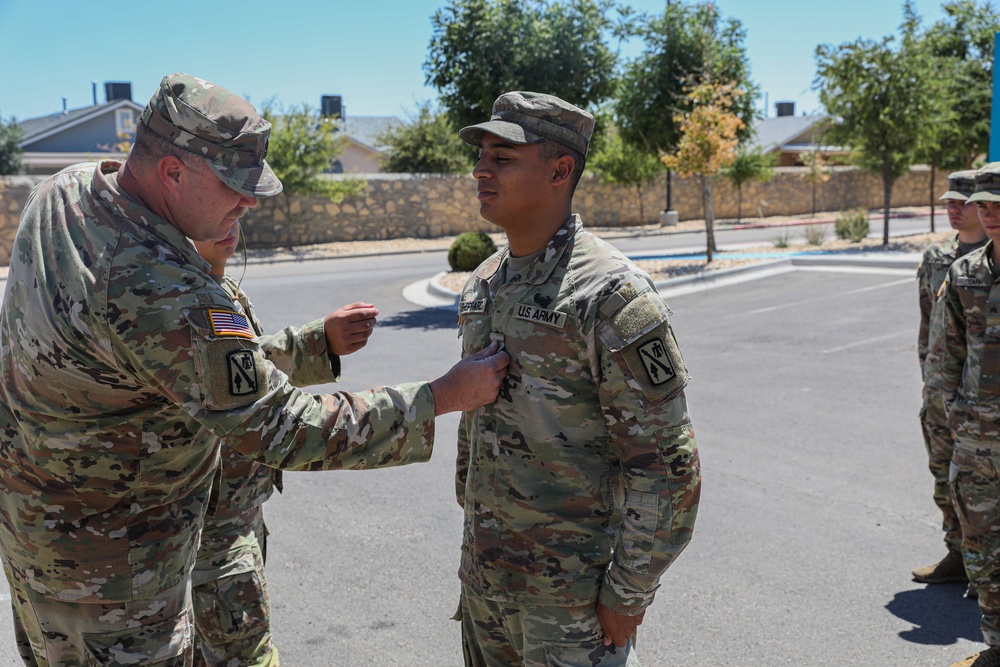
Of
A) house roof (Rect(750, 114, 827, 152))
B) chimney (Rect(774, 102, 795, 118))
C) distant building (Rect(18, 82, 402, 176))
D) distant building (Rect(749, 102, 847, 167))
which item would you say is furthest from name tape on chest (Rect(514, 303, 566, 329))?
chimney (Rect(774, 102, 795, 118))

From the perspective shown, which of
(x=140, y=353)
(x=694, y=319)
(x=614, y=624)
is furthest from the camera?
(x=694, y=319)

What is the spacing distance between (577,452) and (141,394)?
3.90 feet

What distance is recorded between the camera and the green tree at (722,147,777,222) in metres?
37.9

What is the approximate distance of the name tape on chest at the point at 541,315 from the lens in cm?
249

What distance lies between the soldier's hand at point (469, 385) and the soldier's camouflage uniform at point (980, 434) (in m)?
2.42

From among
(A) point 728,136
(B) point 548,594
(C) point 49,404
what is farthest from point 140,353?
(A) point 728,136

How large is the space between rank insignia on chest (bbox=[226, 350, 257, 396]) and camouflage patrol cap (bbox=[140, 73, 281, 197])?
17.0 inches

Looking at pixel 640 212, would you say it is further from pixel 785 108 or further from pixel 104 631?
pixel 785 108

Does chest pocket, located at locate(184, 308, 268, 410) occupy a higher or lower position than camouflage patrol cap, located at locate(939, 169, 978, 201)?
lower

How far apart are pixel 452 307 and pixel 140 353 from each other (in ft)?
43.6

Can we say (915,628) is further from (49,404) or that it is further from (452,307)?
(452,307)

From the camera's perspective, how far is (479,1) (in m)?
15.5

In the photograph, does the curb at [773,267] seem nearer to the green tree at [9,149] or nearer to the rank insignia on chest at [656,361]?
the rank insignia on chest at [656,361]

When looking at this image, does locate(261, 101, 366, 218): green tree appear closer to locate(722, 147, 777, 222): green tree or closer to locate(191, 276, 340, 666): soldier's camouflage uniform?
locate(722, 147, 777, 222): green tree
